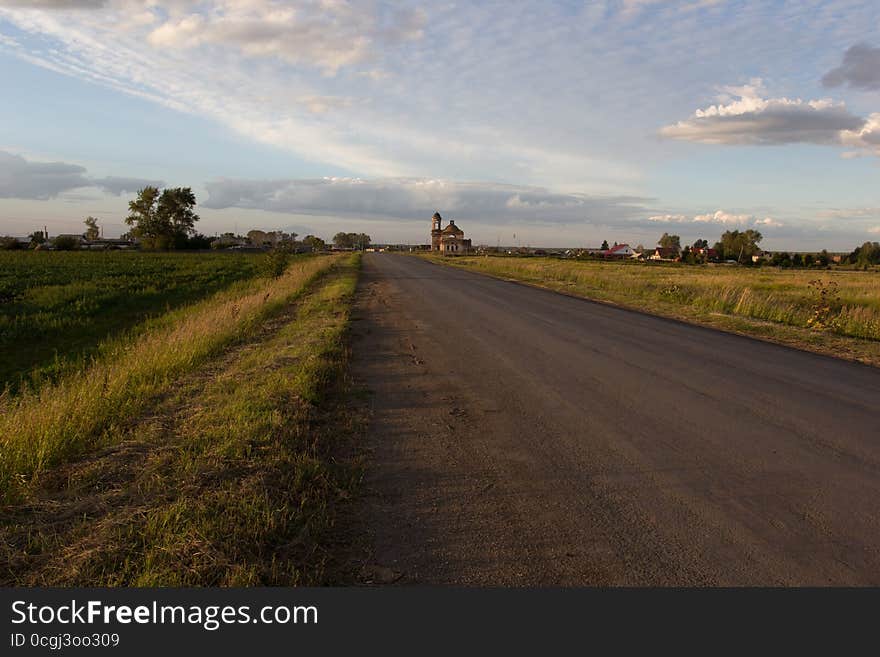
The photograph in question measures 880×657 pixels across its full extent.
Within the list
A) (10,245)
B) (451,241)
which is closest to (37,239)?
(10,245)

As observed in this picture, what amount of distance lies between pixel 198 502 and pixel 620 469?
3492 millimetres

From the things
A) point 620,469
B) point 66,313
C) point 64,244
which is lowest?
point 66,313

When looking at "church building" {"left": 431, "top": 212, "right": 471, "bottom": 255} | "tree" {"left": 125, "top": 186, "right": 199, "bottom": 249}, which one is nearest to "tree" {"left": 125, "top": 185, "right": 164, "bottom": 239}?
"tree" {"left": 125, "top": 186, "right": 199, "bottom": 249}

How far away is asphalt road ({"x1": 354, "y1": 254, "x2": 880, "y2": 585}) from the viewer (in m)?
3.26

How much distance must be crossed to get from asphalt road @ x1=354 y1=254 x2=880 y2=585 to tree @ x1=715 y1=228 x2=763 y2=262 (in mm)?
143683

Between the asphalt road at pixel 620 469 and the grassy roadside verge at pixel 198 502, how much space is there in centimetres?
48

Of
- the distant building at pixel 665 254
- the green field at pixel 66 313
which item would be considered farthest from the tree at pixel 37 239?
the distant building at pixel 665 254

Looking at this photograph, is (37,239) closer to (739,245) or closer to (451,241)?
(451,241)

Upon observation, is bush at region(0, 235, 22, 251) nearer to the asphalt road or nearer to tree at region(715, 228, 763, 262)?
the asphalt road

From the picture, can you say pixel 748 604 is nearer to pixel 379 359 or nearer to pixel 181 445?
pixel 181 445

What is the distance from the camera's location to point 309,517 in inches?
146

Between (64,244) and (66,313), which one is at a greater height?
(64,244)

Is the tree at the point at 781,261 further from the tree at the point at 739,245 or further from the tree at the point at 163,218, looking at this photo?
the tree at the point at 163,218

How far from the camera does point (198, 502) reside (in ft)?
12.3
